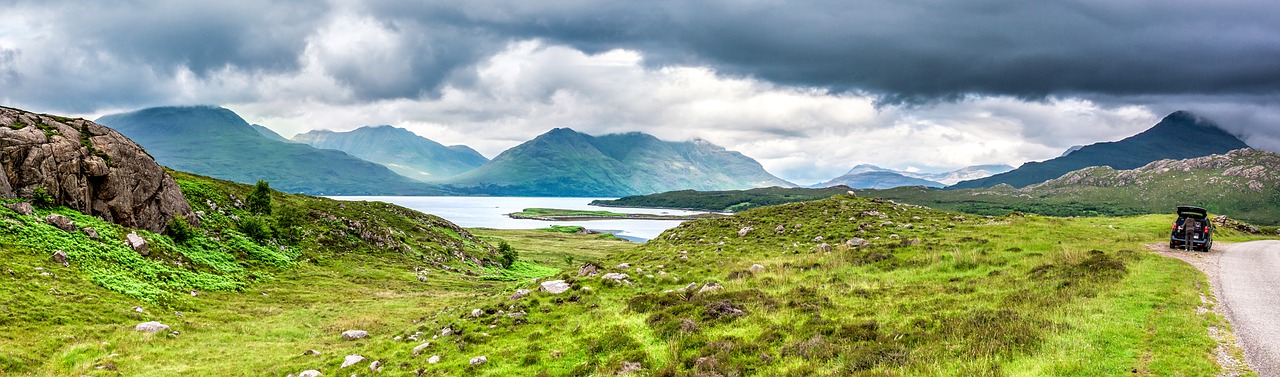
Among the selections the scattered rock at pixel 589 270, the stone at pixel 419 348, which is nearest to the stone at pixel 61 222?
the stone at pixel 419 348

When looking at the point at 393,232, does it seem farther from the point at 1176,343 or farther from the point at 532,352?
the point at 1176,343

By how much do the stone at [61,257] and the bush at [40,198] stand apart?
659 cm

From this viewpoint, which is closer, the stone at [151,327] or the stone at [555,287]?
the stone at [151,327]

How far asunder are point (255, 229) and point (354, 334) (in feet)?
87.4

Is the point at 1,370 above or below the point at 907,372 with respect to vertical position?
below

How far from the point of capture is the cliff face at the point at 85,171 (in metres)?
33.8

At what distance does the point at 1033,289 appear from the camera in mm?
21703

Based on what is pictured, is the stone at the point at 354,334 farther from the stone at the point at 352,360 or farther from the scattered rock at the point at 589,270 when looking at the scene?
the scattered rock at the point at 589,270

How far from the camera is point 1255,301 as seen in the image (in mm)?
18453

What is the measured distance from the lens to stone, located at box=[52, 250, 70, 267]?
2864 centimetres

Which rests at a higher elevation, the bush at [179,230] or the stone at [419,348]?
the bush at [179,230]

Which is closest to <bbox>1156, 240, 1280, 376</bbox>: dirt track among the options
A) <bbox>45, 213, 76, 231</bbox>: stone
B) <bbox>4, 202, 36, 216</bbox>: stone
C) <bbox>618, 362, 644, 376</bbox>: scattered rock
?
<bbox>618, 362, 644, 376</bbox>: scattered rock

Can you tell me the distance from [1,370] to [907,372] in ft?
89.3

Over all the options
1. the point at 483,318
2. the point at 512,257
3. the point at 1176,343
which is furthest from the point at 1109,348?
the point at 512,257
